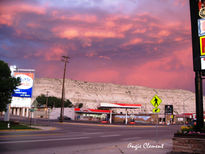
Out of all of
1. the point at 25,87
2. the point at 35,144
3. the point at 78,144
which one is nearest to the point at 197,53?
the point at 78,144

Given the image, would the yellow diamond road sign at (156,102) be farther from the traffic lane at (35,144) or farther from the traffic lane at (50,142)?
the traffic lane at (35,144)

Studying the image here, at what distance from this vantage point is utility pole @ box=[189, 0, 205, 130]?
1170 centimetres

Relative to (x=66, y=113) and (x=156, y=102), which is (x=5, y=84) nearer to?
(x=156, y=102)

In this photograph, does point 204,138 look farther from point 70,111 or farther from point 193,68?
point 70,111

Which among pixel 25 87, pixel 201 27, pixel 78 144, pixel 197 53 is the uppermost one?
pixel 201 27

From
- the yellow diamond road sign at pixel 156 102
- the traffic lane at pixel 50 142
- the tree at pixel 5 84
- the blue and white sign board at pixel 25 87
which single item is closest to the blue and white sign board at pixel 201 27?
the yellow diamond road sign at pixel 156 102

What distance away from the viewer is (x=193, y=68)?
12078 millimetres

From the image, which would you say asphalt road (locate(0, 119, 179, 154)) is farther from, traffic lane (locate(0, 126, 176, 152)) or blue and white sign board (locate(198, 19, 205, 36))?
blue and white sign board (locate(198, 19, 205, 36))

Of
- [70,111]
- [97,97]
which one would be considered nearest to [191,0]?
[70,111]

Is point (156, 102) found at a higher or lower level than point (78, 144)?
higher

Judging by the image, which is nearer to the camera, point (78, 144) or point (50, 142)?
point (78, 144)

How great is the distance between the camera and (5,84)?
94.8 feet

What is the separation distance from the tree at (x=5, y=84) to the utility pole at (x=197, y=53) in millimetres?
23902

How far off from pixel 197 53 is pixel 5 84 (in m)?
24.3
